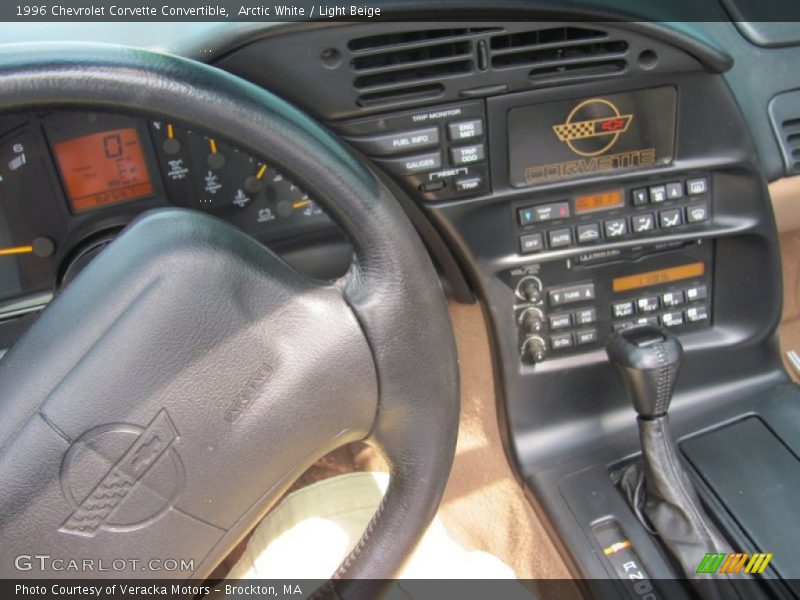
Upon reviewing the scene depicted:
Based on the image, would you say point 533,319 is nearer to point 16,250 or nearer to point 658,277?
point 658,277

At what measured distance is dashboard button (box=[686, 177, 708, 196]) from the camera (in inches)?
47.4

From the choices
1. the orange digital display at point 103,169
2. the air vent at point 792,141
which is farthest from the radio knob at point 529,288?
the orange digital display at point 103,169

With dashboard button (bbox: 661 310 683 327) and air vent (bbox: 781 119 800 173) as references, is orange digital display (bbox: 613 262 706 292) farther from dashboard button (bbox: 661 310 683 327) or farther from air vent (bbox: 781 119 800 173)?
air vent (bbox: 781 119 800 173)

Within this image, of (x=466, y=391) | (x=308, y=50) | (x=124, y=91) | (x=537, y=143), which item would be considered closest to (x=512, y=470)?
(x=466, y=391)

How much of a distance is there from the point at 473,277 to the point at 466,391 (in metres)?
0.31

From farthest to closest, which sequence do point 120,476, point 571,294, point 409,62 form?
point 571,294
point 409,62
point 120,476

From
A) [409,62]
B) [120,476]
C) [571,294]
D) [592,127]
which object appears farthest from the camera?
[571,294]

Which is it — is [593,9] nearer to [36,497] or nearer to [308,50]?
[308,50]

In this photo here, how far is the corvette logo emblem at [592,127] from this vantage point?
3.70 feet

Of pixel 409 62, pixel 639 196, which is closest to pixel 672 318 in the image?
pixel 639 196

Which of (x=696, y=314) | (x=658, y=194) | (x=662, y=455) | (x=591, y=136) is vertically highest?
(x=591, y=136)

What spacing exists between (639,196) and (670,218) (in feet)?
0.22

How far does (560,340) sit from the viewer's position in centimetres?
127

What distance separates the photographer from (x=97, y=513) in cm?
79
